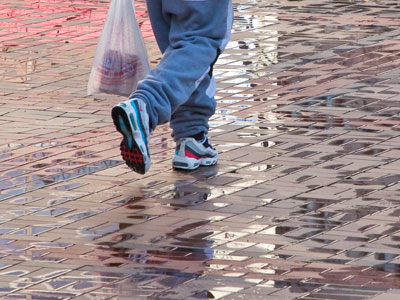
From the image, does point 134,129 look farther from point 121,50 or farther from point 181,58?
point 121,50

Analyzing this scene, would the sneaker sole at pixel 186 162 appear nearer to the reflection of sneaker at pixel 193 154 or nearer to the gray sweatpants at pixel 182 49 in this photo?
the reflection of sneaker at pixel 193 154

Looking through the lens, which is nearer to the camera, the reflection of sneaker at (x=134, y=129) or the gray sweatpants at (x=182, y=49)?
the reflection of sneaker at (x=134, y=129)

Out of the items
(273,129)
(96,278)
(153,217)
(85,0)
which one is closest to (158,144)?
(273,129)

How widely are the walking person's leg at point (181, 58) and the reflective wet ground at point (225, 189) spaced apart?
43 cm

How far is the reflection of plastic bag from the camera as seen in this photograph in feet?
22.0

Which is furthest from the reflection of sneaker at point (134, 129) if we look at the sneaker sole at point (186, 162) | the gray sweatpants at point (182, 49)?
the sneaker sole at point (186, 162)

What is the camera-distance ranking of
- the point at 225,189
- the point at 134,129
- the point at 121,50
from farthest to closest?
1. the point at 121,50
2. the point at 225,189
3. the point at 134,129

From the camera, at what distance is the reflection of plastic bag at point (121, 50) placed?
6.69 m

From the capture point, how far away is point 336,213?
5.88 m

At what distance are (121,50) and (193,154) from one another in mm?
666

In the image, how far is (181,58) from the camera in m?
6.39

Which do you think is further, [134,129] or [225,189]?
[225,189]

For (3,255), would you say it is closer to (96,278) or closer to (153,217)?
(96,278)

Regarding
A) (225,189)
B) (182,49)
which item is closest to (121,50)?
(182,49)
